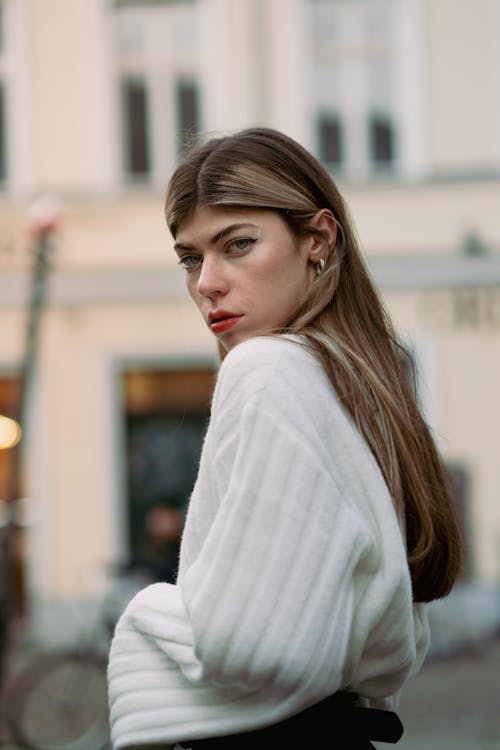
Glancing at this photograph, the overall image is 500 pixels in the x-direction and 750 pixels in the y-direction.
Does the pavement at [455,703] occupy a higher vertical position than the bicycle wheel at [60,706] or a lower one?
lower

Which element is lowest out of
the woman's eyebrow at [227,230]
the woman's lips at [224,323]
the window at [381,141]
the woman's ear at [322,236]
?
the window at [381,141]

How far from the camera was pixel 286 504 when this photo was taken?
65.1 inches

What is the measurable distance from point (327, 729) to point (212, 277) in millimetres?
608

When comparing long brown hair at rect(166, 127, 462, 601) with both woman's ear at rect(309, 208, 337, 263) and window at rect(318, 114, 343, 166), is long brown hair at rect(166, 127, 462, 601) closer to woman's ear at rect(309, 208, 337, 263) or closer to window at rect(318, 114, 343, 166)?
woman's ear at rect(309, 208, 337, 263)

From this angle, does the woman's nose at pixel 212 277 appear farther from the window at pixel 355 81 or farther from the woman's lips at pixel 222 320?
the window at pixel 355 81

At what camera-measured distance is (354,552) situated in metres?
1.67

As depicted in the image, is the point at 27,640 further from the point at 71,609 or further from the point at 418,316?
the point at 418,316

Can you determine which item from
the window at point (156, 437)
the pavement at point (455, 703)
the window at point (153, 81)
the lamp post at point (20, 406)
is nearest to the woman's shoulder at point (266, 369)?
the pavement at point (455, 703)

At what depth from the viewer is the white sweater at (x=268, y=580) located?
162 cm

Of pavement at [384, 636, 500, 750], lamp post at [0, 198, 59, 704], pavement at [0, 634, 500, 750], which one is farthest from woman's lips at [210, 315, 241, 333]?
lamp post at [0, 198, 59, 704]

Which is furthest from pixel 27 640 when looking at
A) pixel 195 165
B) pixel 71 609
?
pixel 195 165

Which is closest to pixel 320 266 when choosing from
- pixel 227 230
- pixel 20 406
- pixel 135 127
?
pixel 227 230

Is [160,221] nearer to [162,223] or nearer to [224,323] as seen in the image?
[162,223]

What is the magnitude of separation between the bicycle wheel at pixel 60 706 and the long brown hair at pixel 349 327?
259 inches
